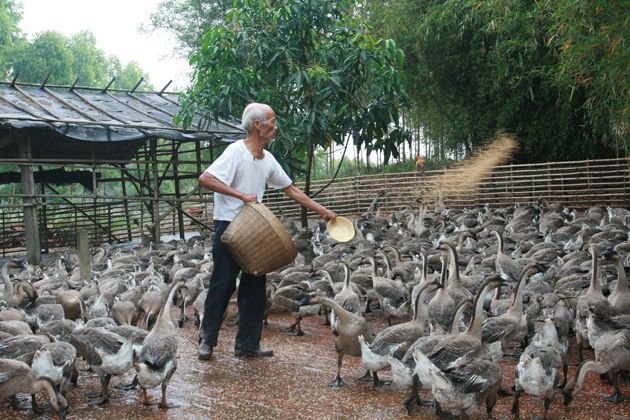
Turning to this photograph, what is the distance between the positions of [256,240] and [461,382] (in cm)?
245

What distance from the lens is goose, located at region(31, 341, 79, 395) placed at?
240 inches

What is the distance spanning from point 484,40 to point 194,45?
1538 cm

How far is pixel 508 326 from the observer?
24.4 feet

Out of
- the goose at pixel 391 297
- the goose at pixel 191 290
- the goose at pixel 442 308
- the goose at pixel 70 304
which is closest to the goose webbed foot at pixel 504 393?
the goose at pixel 442 308

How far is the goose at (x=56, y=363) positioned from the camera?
610 centimetres

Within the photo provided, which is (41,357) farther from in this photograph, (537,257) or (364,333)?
(537,257)

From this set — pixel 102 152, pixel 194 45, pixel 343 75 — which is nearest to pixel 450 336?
pixel 343 75

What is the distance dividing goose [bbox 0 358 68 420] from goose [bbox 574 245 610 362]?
16.6 feet

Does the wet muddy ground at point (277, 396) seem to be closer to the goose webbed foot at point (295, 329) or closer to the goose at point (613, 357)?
the goose at point (613, 357)

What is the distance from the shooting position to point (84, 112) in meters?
18.5

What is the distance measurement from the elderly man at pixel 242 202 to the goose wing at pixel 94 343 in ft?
3.35

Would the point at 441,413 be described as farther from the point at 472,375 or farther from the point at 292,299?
the point at 292,299

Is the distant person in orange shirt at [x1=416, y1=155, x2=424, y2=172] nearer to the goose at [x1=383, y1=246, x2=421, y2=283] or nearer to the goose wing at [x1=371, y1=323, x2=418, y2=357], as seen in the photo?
the goose at [x1=383, y1=246, x2=421, y2=283]

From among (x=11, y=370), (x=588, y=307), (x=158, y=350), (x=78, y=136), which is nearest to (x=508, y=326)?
(x=588, y=307)
